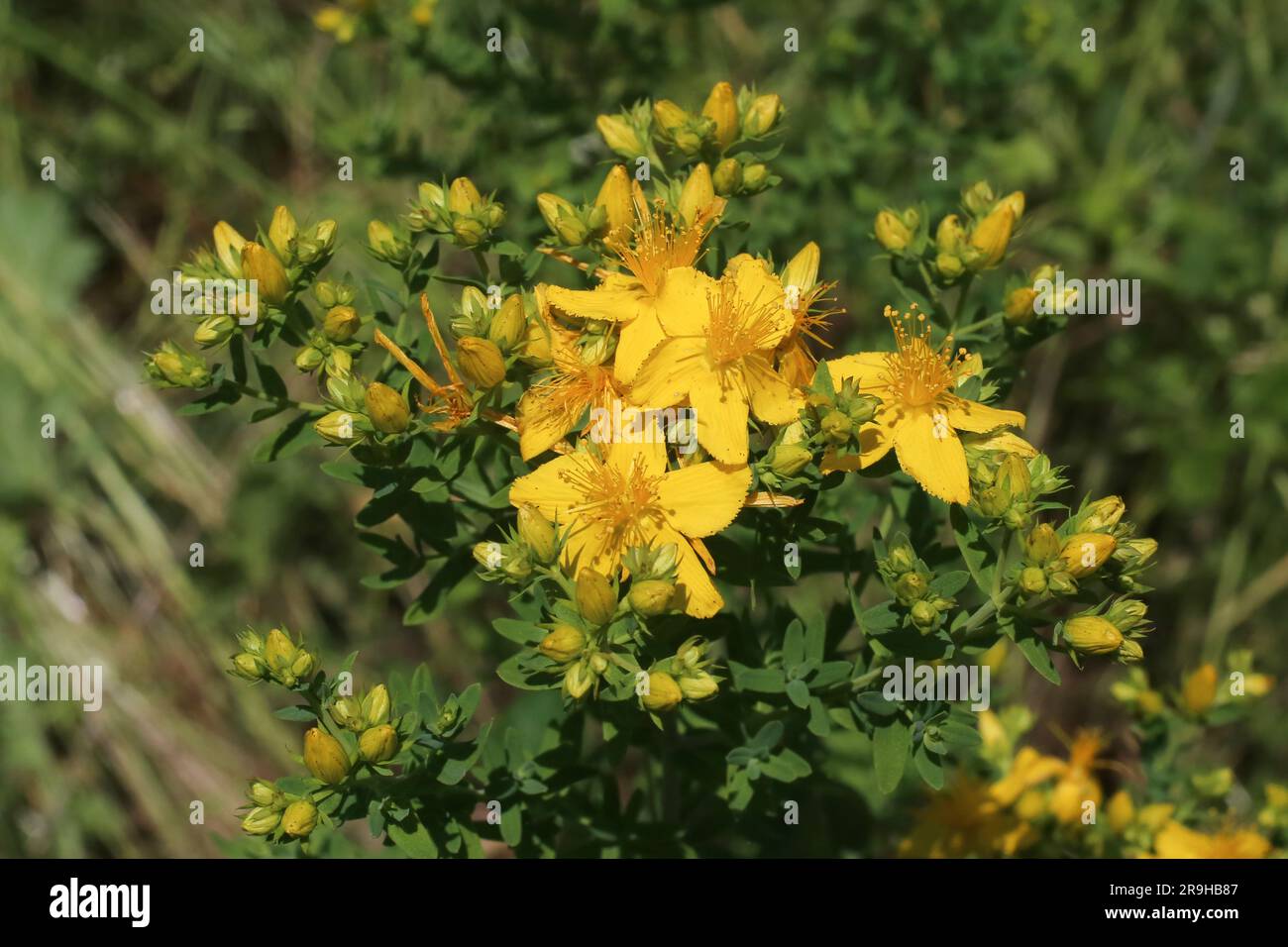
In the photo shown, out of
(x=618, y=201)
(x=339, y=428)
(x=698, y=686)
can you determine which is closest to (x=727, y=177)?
(x=618, y=201)

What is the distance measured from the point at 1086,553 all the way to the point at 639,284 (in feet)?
2.92

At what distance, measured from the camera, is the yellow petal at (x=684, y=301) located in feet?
6.69

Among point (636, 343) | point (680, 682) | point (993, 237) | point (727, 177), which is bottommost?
point (680, 682)

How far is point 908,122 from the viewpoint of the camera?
3.45 meters

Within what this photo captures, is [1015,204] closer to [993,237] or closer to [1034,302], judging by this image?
[993,237]

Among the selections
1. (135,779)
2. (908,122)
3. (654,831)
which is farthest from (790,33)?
(135,779)

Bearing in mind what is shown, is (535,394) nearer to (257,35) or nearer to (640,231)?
(640,231)

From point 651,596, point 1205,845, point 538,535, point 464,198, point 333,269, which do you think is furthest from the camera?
point 333,269

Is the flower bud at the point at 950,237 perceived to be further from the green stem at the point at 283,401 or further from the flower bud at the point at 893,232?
the green stem at the point at 283,401

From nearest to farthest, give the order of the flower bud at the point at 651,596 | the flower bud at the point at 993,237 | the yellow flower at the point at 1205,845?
the flower bud at the point at 651,596
the flower bud at the point at 993,237
the yellow flower at the point at 1205,845

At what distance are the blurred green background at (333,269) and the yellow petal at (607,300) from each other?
1731 mm

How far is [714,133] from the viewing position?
91.5 inches

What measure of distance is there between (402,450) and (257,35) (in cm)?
341

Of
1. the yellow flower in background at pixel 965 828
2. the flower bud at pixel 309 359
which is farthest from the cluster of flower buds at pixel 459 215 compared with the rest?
the yellow flower in background at pixel 965 828
